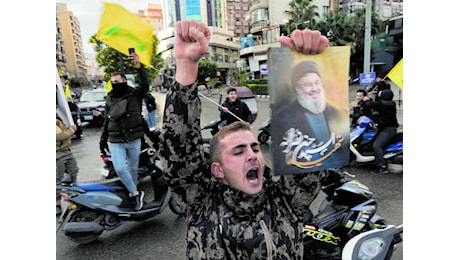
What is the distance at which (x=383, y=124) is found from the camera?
4645mm

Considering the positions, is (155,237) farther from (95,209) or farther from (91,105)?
(91,105)

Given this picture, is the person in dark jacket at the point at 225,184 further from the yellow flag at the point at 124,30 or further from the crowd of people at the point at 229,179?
the yellow flag at the point at 124,30

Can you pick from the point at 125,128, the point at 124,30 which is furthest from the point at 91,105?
the point at 124,30

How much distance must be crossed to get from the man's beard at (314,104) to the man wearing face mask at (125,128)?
2270 mm

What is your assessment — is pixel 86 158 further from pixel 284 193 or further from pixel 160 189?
pixel 284 193

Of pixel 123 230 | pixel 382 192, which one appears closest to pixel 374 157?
pixel 382 192

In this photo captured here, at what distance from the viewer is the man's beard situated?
1013mm

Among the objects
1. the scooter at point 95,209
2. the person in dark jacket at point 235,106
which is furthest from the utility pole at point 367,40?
the scooter at point 95,209

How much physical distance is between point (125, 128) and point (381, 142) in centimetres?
364

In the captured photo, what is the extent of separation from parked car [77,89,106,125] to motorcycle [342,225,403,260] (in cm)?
938

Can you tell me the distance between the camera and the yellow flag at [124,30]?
54.7 inches

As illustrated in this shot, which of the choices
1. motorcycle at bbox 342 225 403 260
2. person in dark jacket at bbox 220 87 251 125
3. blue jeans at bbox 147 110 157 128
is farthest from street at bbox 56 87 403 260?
blue jeans at bbox 147 110 157 128

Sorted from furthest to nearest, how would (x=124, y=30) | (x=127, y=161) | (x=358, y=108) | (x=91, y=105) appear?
(x=91, y=105), (x=358, y=108), (x=127, y=161), (x=124, y=30)

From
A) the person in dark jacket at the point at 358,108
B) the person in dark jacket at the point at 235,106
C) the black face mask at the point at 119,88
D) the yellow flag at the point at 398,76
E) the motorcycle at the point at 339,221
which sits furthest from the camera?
the person in dark jacket at the point at 358,108
